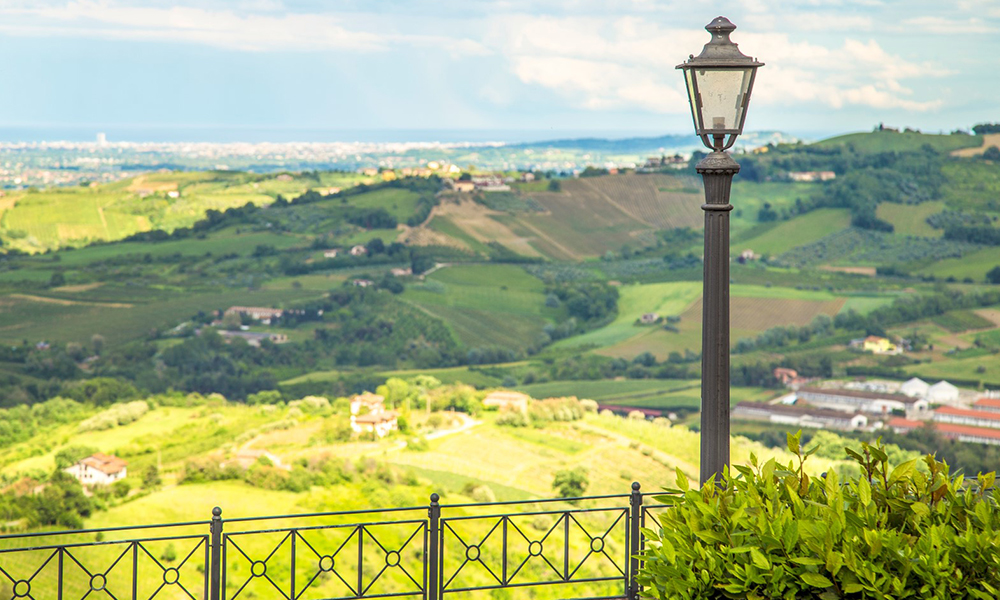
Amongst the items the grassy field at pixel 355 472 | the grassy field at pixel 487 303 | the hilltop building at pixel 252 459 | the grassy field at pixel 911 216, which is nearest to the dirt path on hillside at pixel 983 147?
the grassy field at pixel 911 216

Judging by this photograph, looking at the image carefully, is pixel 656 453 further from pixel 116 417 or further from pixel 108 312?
pixel 108 312

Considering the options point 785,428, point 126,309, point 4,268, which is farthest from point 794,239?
point 4,268

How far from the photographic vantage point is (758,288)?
68938 millimetres

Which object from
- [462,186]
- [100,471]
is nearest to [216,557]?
[100,471]

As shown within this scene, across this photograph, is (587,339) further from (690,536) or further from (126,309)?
(690,536)

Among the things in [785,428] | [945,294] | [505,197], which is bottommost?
[785,428]

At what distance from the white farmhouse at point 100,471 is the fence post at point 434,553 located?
130 feet

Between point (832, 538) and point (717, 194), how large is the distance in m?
1.44

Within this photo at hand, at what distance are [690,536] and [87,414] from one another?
55.9 meters

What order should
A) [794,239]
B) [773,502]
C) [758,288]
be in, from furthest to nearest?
[794,239], [758,288], [773,502]

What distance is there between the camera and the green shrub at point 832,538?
9.13 feet

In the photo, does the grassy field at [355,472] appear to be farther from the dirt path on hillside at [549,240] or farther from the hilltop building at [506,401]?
the dirt path on hillside at [549,240]

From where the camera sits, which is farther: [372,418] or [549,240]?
[549,240]

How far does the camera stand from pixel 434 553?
427 cm
